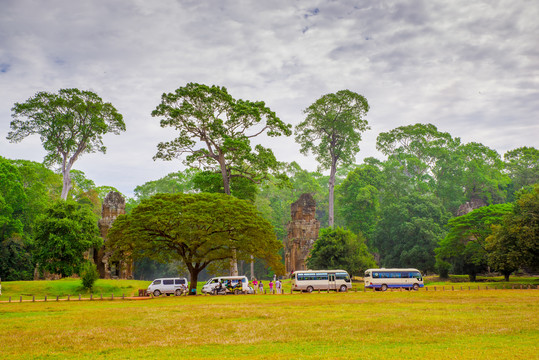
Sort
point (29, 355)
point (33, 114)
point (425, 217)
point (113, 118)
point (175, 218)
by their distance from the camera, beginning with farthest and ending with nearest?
point (425, 217)
point (113, 118)
point (33, 114)
point (175, 218)
point (29, 355)

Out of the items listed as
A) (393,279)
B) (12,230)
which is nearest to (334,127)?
(393,279)

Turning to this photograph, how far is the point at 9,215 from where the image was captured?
2034 inches

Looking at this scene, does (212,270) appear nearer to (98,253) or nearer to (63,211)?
(63,211)

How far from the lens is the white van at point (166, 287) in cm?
3984

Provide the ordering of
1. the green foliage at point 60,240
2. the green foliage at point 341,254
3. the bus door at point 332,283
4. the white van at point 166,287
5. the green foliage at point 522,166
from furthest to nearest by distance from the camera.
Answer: the green foliage at point 522,166
the green foliage at point 341,254
the green foliage at point 60,240
the bus door at point 332,283
the white van at point 166,287

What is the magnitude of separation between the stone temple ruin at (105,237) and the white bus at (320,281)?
2582 cm

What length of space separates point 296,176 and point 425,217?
126 ft

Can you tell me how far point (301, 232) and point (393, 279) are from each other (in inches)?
876

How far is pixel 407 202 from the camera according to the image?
6256 cm

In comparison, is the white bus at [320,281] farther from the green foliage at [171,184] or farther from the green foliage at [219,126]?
the green foliage at [171,184]

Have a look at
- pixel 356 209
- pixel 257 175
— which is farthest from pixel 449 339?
pixel 356 209

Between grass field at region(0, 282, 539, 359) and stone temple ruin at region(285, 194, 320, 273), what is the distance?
4128cm

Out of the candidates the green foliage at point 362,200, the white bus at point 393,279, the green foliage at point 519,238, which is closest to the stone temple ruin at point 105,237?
the white bus at point 393,279

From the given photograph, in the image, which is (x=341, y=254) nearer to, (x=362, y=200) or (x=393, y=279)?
(x=393, y=279)
